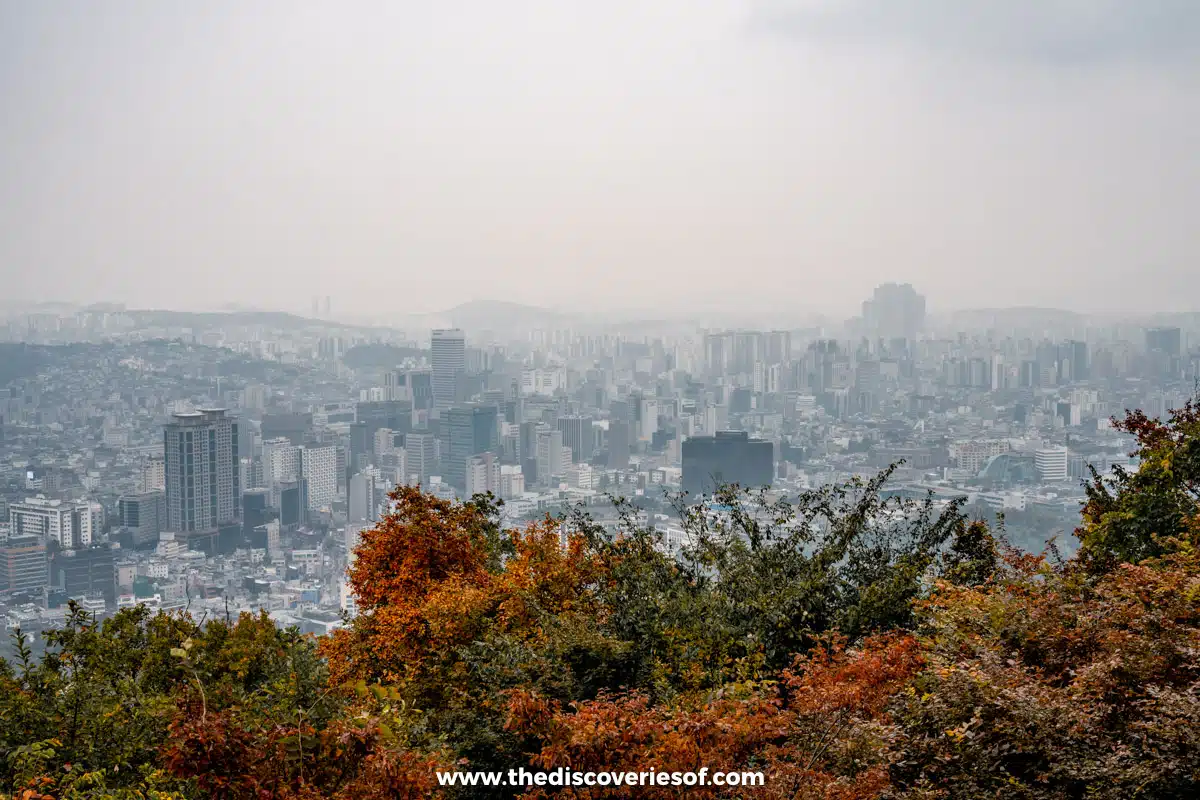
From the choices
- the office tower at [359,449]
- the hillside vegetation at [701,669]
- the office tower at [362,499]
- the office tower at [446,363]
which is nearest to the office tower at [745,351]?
the office tower at [446,363]

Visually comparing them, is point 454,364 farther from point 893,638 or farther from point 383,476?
point 893,638

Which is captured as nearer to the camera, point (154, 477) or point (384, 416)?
point (154, 477)

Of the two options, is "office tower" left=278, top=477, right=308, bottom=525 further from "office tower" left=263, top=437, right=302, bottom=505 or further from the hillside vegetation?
the hillside vegetation

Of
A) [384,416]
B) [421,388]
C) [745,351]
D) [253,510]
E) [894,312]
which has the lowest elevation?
[253,510]

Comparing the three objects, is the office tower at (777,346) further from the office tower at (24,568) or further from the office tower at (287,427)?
the office tower at (24,568)

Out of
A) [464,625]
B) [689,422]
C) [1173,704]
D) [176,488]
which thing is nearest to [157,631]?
[464,625]

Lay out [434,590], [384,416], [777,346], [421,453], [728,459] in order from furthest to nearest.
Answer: [777,346], [384,416], [421,453], [728,459], [434,590]

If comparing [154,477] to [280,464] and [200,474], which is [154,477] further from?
[280,464]

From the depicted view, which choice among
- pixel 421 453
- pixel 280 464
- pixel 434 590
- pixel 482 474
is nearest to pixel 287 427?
pixel 280 464
